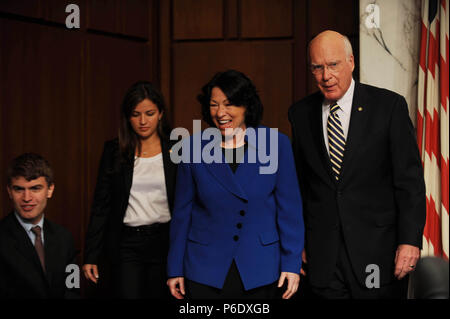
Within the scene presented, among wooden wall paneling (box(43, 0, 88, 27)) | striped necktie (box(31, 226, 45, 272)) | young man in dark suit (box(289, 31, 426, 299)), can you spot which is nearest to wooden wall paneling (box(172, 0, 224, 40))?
wooden wall paneling (box(43, 0, 88, 27))

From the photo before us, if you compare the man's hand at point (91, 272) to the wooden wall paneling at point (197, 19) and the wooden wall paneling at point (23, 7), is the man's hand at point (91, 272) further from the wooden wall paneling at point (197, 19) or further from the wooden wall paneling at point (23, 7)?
the wooden wall paneling at point (197, 19)

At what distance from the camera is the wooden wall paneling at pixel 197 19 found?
4.15 m

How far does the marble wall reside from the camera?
3166 millimetres

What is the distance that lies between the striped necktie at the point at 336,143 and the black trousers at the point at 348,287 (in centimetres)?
32

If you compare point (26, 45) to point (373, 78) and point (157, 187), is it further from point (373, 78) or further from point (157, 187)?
point (373, 78)

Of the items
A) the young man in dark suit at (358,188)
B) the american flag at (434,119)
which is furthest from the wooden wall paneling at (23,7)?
the american flag at (434,119)

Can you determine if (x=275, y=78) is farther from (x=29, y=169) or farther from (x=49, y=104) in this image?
(x=29, y=169)

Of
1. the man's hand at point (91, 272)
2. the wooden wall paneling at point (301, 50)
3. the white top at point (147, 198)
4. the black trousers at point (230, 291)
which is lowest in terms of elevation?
the man's hand at point (91, 272)

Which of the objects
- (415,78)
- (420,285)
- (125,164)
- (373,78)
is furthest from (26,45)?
(420,285)

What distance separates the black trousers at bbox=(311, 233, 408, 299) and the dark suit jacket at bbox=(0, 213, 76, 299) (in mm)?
1119

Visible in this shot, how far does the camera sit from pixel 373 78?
3.20 meters

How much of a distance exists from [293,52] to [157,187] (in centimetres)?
172

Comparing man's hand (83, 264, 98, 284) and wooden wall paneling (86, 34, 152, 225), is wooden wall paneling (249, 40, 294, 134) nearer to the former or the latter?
wooden wall paneling (86, 34, 152, 225)

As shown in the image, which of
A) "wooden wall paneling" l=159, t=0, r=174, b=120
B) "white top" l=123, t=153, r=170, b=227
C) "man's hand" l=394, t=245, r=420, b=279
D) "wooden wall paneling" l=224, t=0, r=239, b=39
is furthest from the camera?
"wooden wall paneling" l=159, t=0, r=174, b=120
